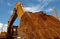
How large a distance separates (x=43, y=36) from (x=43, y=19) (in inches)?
34.0

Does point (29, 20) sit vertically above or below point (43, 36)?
above

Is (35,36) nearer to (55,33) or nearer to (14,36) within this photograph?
(55,33)

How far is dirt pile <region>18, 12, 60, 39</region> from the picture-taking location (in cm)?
445

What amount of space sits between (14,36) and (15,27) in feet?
3.11

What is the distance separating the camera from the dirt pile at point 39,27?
175 inches

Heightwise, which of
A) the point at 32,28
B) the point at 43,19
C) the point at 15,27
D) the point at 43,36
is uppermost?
the point at 15,27

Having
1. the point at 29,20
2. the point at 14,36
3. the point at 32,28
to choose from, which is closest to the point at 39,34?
the point at 32,28

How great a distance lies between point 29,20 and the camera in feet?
17.4

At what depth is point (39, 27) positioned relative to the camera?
186 inches

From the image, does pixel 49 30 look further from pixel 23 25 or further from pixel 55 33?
pixel 23 25

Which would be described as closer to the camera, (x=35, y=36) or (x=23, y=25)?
(x=35, y=36)

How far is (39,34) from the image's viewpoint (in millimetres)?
4547

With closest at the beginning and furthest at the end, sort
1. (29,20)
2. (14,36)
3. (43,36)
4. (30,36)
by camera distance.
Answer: (43,36)
(30,36)
(29,20)
(14,36)

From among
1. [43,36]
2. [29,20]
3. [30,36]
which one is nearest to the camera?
[43,36]
